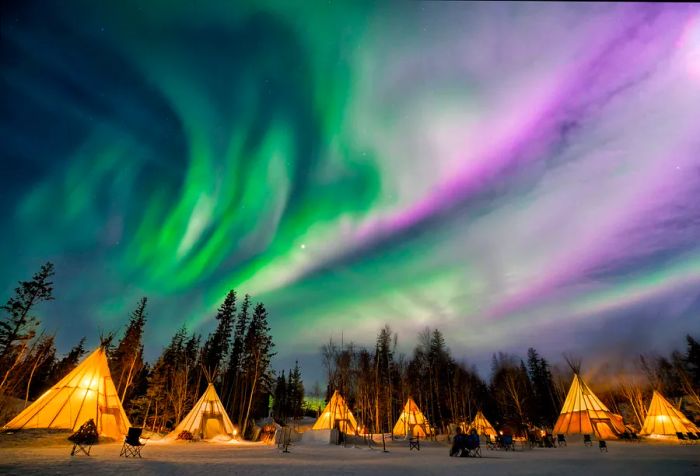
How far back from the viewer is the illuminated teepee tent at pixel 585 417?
88.1ft

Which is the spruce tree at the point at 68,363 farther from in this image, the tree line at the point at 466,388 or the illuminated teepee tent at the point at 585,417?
the illuminated teepee tent at the point at 585,417

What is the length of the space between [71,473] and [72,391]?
14526mm

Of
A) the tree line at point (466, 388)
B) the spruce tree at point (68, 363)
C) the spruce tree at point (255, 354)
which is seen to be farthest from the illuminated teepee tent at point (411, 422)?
the spruce tree at point (68, 363)

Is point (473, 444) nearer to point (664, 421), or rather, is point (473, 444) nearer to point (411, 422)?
point (411, 422)

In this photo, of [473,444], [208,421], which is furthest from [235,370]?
[473,444]

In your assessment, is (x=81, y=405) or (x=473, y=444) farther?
(x=81, y=405)

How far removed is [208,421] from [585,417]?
1265 inches

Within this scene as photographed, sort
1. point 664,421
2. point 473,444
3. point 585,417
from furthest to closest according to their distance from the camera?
point 664,421, point 585,417, point 473,444

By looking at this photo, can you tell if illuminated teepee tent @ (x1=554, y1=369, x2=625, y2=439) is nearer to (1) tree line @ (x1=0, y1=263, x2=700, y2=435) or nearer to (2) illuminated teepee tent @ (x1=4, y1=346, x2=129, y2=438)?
(1) tree line @ (x1=0, y1=263, x2=700, y2=435)

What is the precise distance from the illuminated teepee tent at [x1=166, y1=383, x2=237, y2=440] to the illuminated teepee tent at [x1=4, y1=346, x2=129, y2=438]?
5.80 metres

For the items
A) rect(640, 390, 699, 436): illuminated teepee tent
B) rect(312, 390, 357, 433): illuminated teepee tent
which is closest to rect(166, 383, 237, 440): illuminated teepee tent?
rect(312, 390, 357, 433): illuminated teepee tent

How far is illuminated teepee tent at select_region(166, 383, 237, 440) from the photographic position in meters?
24.2

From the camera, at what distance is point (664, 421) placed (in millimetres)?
29375

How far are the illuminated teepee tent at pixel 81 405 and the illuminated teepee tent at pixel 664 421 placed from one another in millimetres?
44016
